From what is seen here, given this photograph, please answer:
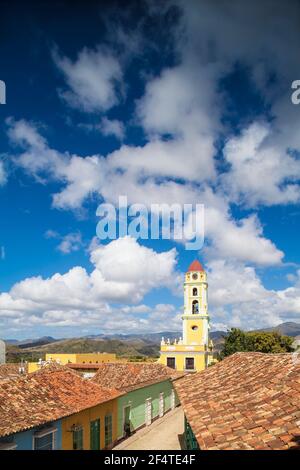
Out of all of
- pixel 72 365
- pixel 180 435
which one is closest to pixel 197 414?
pixel 180 435

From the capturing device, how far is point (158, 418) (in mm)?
23078

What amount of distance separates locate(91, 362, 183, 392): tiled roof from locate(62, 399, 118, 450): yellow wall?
84.6 inches

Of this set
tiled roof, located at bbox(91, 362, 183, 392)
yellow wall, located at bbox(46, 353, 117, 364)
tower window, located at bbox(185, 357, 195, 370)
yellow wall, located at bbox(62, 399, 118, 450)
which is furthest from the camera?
tower window, located at bbox(185, 357, 195, 370)

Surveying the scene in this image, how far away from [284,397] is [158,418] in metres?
17.1

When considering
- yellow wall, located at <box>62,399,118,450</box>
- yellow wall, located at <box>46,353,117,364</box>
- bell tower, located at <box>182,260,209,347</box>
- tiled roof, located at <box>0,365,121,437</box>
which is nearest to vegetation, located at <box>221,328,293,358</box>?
bell tower, located at <box>182,260,209,347</box>

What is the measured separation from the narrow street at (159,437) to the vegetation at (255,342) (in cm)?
1255

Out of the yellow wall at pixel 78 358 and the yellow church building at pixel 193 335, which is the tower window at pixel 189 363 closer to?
the yellow church building at pixel 193 335

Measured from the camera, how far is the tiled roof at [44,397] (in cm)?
1056

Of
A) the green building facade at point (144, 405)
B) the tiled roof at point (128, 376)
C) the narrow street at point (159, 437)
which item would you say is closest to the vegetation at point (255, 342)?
the green building facade at point (144, 405)

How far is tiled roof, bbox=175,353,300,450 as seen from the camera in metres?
6.11

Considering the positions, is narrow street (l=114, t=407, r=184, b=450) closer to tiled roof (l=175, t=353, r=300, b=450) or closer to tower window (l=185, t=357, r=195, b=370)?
tiled roof (l=175, t=353, r=300, b=450)

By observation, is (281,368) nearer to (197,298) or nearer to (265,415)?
(265,415)

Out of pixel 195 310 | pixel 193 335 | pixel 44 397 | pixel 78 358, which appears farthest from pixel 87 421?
pixel 195 310

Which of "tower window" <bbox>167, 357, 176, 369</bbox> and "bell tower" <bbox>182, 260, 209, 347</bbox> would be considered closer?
"tower window" <bbox>167, 357, 176, 369</bbox>
